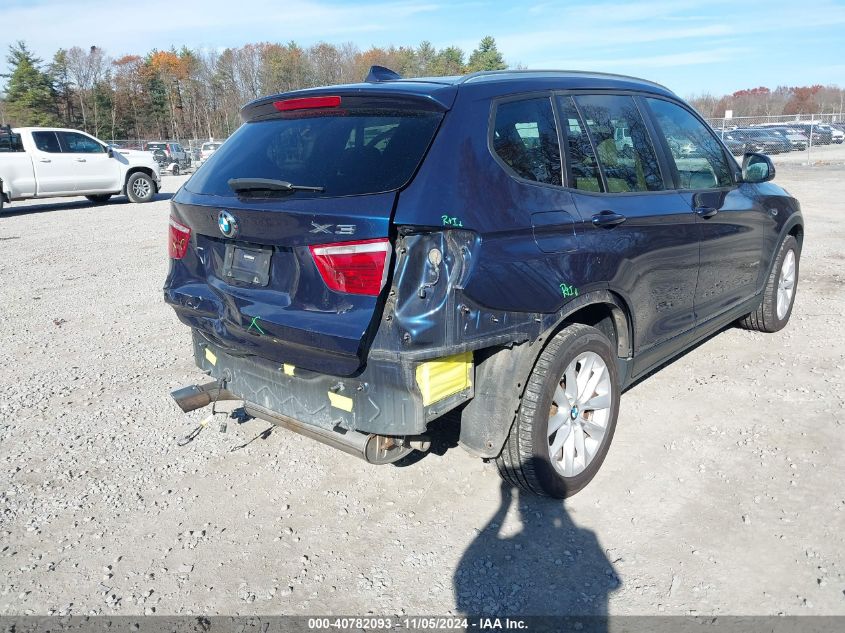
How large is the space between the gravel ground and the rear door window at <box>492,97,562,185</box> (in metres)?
1.60

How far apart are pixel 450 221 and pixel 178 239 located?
156 centimetres

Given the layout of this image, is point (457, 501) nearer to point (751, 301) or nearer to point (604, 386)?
point (604, 386)

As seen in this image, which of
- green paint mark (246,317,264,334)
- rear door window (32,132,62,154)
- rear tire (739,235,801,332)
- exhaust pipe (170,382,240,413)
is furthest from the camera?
rear door window (32,132,62,154)

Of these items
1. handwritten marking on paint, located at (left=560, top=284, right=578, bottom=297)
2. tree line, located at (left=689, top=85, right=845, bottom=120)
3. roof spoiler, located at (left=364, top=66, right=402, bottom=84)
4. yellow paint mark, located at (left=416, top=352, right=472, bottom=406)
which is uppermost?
tree line, located at (left=689, top=85, right=845, bottom=120)

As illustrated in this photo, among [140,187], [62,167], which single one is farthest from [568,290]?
[140,187]

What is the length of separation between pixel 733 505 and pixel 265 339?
2.35m

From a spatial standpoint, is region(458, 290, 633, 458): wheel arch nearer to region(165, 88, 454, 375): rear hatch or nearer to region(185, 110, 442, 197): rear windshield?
region(165, 88, 454, 375): rear hatch

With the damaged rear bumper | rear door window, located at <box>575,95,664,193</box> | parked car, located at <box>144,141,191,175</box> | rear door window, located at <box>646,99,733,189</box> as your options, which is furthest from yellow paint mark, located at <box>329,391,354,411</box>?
parked car, located at <box>144,141,191,175</box>

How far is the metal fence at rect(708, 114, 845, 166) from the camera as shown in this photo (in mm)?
28891

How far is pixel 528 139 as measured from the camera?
121 inches

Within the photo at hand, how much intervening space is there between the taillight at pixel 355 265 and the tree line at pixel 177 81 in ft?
193

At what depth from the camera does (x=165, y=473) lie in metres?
3.66

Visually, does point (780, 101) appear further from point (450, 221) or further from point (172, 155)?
point (450, 221)

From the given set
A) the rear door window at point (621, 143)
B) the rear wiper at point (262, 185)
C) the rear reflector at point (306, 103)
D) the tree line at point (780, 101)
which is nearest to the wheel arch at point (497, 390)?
the rear door window at point (621, 143)
